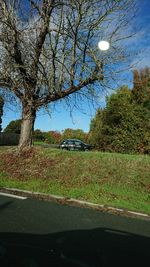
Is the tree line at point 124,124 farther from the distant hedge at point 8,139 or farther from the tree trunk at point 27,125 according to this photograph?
the distant hedge at point 8,139

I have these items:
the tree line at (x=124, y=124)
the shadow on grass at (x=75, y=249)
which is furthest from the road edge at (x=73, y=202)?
the tree line at (x=124, y=124)

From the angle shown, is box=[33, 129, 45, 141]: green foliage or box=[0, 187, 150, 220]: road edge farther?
box=[33, 129, 45, 141]: green foliage

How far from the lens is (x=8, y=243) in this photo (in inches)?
182

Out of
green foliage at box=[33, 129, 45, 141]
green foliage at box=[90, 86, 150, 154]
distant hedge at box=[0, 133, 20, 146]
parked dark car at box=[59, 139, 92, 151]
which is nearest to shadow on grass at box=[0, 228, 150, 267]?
green foliage at box=[90, 86, 150, 154]

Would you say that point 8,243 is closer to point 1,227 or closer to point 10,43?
point 1,227

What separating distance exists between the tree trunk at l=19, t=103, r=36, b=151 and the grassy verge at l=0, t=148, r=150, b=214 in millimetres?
755

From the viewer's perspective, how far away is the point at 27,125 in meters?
13.9

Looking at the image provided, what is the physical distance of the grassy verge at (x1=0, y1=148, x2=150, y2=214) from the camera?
8742 millimetres

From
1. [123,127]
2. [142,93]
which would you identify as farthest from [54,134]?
[123,127]

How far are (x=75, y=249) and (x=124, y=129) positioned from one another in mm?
12515

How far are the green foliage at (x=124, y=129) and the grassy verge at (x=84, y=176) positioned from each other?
457 centimetres

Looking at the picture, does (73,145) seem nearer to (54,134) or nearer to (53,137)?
(53,137)

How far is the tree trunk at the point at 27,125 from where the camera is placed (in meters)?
13.8

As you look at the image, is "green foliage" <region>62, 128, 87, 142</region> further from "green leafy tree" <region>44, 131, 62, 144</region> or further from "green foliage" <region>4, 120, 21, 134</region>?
"green foliage" <region>4, 120, 21, 134</region>
